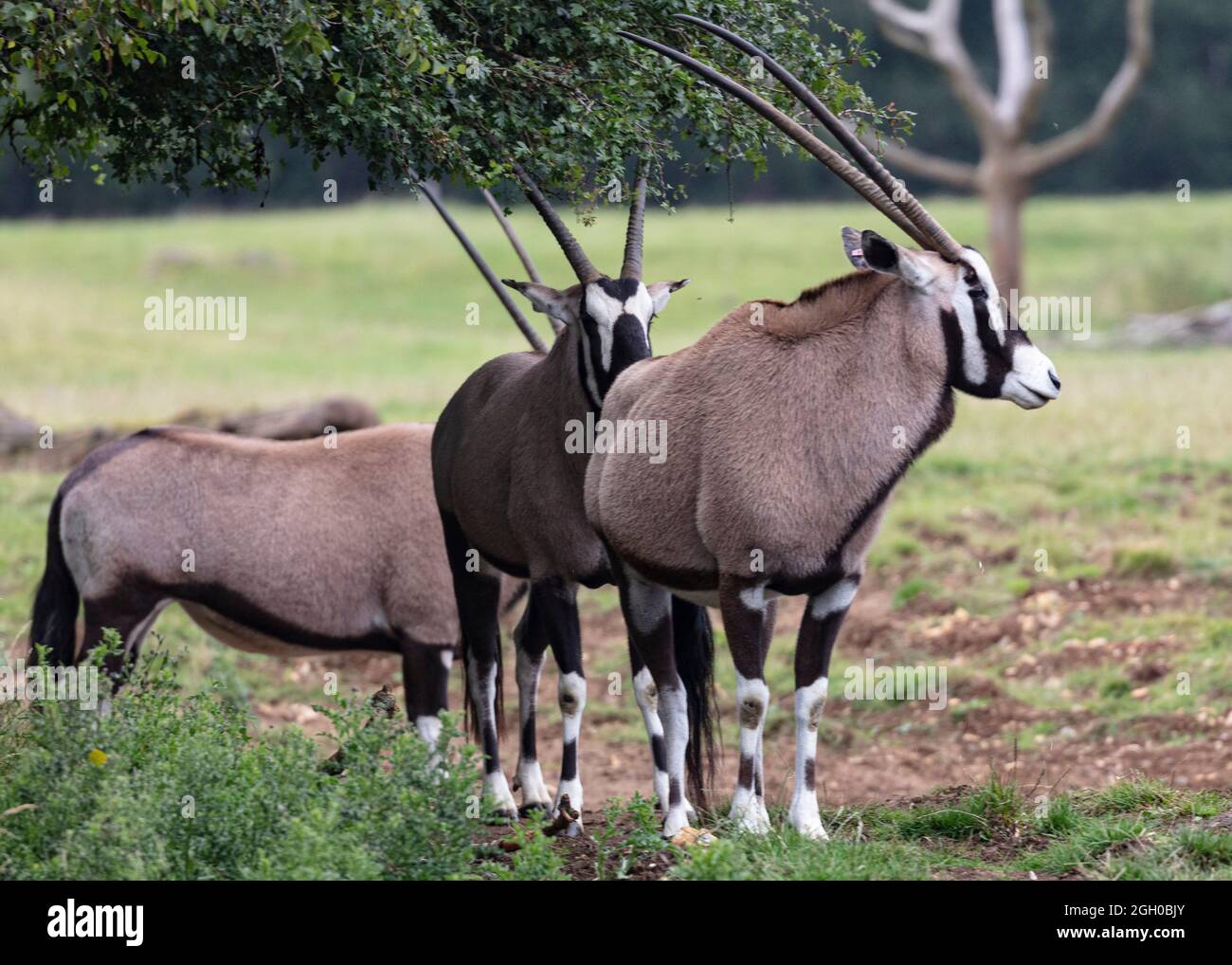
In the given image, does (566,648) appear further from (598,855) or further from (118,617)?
(118,617)

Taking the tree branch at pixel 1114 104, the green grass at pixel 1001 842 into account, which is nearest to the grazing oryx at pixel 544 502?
the green grass at pixel 1001 842

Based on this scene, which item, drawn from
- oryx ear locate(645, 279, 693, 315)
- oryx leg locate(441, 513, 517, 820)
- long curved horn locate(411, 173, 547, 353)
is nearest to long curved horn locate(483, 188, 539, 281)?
long curved horn locate(411, 173, 547, 353)

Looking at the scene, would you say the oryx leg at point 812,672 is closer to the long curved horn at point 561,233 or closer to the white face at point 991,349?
the white face at point 991,349

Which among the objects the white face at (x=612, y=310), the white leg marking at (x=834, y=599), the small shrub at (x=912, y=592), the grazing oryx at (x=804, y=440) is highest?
the white face at (x=612, y=310)

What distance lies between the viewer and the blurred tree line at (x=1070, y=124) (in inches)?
1903

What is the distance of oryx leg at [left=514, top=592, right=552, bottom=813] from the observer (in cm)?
802

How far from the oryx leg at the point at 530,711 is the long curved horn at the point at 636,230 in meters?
1.59

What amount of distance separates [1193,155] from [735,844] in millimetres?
46187

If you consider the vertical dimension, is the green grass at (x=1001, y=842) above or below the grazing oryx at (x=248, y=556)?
below

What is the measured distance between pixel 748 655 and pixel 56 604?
4498 millimetres

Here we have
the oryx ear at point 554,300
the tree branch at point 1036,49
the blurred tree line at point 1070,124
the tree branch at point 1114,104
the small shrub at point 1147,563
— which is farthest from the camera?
the blurred tree line at point 1070,124

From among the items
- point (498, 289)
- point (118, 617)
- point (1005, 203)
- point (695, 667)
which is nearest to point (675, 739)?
point (695, 667)
